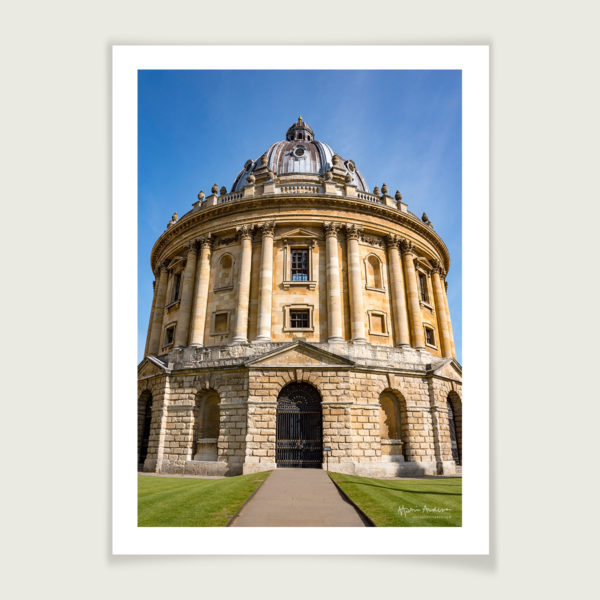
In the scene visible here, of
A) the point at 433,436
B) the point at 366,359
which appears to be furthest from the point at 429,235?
the point at 433,436

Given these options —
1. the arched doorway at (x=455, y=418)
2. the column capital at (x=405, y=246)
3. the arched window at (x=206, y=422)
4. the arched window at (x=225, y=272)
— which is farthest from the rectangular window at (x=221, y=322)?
the arched doorway at (x=455, y=418)

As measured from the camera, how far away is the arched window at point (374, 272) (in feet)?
78.8

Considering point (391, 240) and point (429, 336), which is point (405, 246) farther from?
point (429, 336)

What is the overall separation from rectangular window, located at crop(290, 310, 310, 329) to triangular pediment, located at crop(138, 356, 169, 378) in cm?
776

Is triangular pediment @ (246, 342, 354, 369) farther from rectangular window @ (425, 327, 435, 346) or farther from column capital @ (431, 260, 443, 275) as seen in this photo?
column capital @ (431, 260, 443, 275)

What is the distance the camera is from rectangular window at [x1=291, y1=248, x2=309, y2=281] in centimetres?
2346

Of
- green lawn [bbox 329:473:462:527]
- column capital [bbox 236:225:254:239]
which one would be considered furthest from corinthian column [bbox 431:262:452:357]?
green lawn [bbox 329:473:462:527]

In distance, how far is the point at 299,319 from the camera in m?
22.2

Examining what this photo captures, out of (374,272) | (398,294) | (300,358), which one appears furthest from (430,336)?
(300,358)

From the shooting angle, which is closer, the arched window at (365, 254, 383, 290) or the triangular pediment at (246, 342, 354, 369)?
the triangular pediment at (246, 342, 354, 369)
